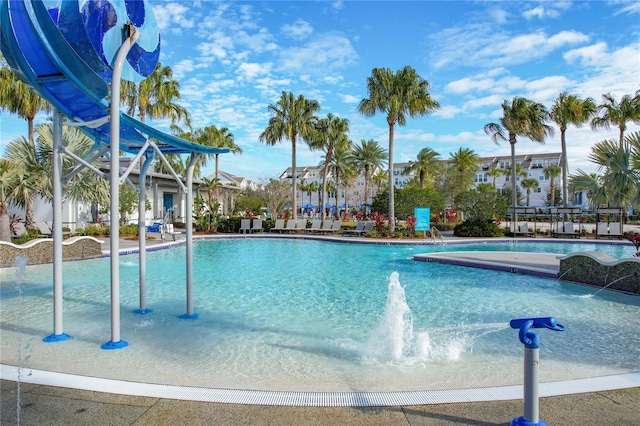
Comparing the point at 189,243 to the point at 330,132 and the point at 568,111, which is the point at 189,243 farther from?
the point at 330,132

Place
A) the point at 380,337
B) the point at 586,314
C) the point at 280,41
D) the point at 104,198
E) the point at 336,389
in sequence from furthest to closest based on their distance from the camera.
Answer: the point at 104,198 < the point at 280,41 < the point at 586,314 < the point at 380,337 < the point at 336,389

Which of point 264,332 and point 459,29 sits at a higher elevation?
point 459,29

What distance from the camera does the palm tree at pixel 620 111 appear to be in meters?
29.0

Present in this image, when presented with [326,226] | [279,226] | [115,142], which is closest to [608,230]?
[326,226]

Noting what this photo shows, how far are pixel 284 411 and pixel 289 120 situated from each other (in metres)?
28.1

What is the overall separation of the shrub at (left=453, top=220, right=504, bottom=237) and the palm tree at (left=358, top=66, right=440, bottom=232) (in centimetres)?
425

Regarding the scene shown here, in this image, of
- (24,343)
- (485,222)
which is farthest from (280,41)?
(485,222)

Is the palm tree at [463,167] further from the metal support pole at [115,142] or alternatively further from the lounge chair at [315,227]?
the metal support pole at [115,142]

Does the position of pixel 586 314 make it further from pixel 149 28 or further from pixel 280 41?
pixel 280 41

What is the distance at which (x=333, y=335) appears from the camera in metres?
6.51

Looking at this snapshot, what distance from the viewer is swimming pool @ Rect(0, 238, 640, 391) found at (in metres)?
4.88

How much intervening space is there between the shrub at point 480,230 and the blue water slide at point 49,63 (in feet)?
70.8

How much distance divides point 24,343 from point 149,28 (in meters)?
4.70

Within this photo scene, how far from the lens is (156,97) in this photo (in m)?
24.7
